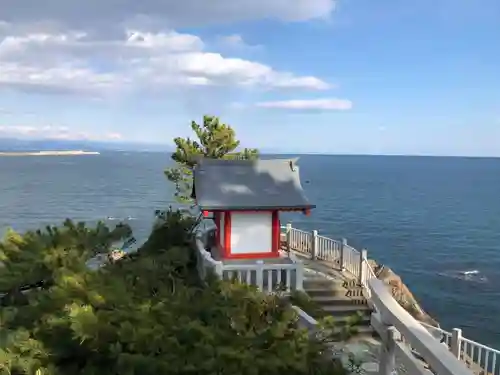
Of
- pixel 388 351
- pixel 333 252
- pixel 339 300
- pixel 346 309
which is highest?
pixel 388 351

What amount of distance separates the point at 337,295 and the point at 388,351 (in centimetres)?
874

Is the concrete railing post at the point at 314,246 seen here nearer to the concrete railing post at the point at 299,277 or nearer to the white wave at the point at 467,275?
the concrete railing post at the point at 299,277

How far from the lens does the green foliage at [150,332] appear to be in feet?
16.2

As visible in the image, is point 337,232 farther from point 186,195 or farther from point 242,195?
point 242,195

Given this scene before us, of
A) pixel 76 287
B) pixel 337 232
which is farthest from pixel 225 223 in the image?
pixel 337 232

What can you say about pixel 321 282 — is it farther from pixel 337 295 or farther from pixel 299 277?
pixel 299 277

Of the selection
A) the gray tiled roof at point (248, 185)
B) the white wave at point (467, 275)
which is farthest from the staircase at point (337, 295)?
the white wave at point (467, 275)

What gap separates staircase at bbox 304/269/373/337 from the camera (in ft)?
36.8

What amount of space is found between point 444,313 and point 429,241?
18501mm

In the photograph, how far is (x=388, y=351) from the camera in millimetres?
3234

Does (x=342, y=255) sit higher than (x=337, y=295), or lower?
higher

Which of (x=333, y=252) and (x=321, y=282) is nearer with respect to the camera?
(x=321, y=282)

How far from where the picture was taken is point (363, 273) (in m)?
12.4

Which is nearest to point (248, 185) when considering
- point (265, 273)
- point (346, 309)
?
point (265, 273)
